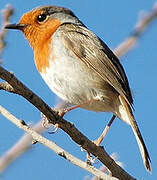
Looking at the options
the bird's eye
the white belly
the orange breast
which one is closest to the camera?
the white belly

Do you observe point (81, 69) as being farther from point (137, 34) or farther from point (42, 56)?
point (137, 34)

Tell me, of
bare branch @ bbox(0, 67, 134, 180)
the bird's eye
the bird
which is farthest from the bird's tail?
the bird's eye

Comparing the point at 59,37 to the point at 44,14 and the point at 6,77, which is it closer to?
the point at 44,14

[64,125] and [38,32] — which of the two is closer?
[64,125]

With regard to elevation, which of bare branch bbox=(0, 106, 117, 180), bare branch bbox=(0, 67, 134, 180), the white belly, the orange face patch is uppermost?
the orange face patch

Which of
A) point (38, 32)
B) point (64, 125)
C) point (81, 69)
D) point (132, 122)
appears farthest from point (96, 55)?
point (64, 125)

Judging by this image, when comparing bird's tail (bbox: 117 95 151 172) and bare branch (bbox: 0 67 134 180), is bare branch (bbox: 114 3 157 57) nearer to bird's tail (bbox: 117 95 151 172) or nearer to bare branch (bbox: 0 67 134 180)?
bare branch (bbox: 0 67 134 180)

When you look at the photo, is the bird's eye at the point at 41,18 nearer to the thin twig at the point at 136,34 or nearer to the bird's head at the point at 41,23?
the bird's head at the point at 41,23

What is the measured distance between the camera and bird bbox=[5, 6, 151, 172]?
12.7ft

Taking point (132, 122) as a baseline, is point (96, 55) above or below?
above

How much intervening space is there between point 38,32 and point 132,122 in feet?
5.20

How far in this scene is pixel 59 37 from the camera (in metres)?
Result: 4.20

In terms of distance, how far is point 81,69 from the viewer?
13.0 feet

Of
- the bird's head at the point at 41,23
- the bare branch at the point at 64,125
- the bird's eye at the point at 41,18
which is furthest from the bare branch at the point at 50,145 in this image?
the bird's eye at the point at 41,18
